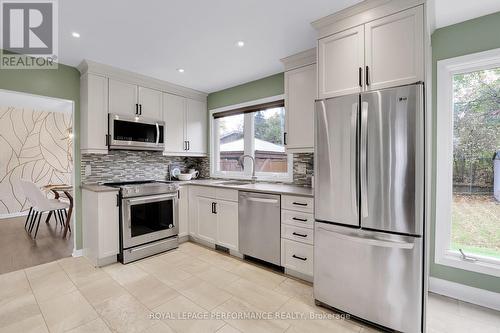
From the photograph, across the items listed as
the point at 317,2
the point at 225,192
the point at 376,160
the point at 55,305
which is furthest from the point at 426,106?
the point at 55,305

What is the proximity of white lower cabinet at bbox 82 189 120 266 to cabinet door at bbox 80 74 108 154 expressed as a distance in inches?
23.4

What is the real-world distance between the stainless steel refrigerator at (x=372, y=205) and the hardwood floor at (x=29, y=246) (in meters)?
3.39

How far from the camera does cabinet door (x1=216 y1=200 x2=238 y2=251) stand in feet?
9.92

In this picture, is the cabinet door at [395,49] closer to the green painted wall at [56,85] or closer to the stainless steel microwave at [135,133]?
the stainless steel microwave at [135,133]

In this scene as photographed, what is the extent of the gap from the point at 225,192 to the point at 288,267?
1199 mm

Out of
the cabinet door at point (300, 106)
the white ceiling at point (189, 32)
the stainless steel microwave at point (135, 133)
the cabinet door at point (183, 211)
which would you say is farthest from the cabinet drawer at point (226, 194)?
the white ceiling at point (189, 32)

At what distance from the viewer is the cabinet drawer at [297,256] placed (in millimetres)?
2377

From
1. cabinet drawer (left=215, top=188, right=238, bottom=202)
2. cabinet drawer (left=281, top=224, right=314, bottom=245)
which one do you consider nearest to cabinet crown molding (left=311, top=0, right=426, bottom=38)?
cabinet drawer (left=281, top=224, right=314, bottom=245)

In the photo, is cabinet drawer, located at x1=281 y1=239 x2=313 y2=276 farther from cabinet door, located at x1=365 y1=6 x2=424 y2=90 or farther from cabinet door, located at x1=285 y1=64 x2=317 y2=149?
cabinet door, located at x1=365 y1=6 x2=424 y2=90

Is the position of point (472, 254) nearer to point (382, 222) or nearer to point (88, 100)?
point (382, 222)

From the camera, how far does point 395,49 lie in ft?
5.63

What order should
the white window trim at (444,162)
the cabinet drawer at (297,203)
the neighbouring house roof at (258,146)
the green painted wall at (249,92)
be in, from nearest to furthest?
the white window trim at (444,162)
the cabinet drawer at (297,203)
the green painted wall at (249,92)
the neighbouring house roof at (258,146)

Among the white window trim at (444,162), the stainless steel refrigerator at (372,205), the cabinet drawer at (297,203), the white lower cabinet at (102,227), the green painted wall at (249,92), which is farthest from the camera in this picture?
the green painted wall at (249,92)

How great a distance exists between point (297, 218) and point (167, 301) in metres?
1.44
